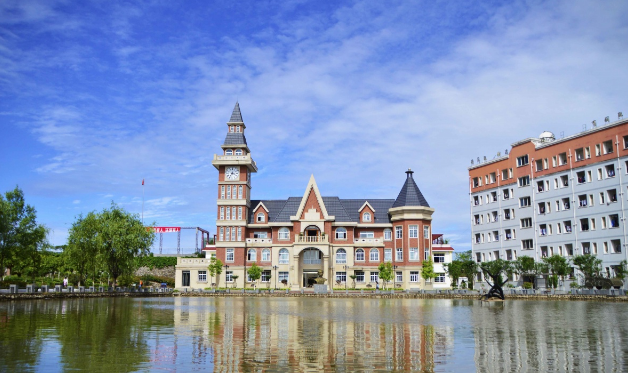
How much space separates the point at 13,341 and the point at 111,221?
39.6m

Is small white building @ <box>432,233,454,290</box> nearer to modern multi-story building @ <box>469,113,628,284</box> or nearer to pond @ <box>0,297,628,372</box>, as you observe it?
modern multi-story building @ <box>469,113,628,284</box>

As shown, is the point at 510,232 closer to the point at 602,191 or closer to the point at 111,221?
the point at 602,191

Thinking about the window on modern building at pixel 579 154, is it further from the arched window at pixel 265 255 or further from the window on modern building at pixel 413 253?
the arched window at pixel 265 255

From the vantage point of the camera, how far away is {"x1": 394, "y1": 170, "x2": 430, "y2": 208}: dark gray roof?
8081 cm

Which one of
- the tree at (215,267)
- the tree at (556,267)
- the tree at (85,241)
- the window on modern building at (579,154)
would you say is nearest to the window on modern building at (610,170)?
the window on modern building at (579,154)

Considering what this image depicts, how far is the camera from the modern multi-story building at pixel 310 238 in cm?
7962

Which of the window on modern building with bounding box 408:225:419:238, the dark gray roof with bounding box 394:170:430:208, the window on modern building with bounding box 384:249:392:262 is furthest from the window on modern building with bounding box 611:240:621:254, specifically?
the window on modern building with bounding box 384:249:392:262

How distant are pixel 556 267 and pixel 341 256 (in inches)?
1232

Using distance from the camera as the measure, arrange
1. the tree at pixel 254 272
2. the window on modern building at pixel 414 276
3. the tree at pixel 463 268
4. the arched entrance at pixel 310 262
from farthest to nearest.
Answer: the arched entrance at pixel 310 262, the window on modern building at pixel 414 276, the tree at pixel 254 272, the tree at pixel 463 268

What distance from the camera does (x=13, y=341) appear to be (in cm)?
1559

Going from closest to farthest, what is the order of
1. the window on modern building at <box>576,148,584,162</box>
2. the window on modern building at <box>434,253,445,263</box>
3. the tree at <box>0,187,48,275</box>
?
the tree at <box>0,187,48,275</box> < the window on modern building at <box>576,148,584,162</box> < the window on modern building at <box>434,253,445,263</box>

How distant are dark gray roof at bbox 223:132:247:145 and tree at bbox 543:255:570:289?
46.1m

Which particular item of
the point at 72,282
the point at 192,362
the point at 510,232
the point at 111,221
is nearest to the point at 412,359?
the point at 192,362

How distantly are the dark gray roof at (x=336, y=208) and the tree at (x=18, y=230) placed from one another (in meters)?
37.7
